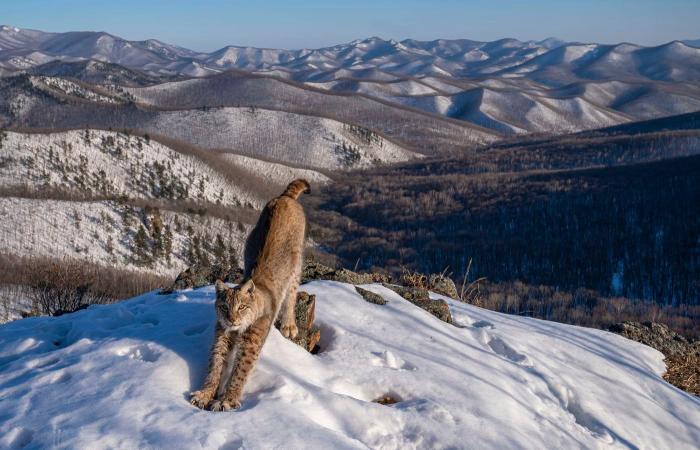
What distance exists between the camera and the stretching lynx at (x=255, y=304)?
6.13m

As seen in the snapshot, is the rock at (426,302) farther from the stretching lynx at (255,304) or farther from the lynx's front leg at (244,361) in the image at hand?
the lynx's front leg at (244,361)

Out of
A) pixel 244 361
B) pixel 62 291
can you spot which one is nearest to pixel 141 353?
pixel 244 361

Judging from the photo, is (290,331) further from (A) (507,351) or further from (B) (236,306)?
(A) (507,351)

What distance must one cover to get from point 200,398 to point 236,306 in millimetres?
1030

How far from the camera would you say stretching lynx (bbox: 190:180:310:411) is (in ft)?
20.1

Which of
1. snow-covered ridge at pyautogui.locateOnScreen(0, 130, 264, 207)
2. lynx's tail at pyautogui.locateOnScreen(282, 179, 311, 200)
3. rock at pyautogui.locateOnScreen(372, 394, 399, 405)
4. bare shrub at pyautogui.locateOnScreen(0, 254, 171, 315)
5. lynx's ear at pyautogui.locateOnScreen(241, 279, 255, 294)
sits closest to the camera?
lynx's ear at pyautogui.locateOnScreen(241, 279, 255, 294)

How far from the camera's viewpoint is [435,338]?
8.80 meters

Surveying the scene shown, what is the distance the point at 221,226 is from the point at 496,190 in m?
41.8

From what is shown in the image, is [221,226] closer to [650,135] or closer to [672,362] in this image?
[672,362]

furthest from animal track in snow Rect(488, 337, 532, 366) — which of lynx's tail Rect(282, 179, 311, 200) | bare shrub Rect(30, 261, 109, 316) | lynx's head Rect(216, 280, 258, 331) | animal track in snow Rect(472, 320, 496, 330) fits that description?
bare shrub Rect(30, 261, 109, 316)

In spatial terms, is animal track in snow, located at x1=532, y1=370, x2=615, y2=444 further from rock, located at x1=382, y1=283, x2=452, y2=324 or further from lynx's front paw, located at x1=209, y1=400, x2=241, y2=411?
lynx's front paw, located at x1=209, y1=400, x2=241, y2=411

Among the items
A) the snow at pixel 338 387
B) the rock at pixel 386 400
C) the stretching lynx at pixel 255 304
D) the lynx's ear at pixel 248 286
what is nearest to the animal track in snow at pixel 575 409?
the snow at pixel 338 387

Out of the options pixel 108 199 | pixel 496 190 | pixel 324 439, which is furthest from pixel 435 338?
pixel 496 190

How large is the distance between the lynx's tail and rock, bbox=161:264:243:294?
2.64 m
